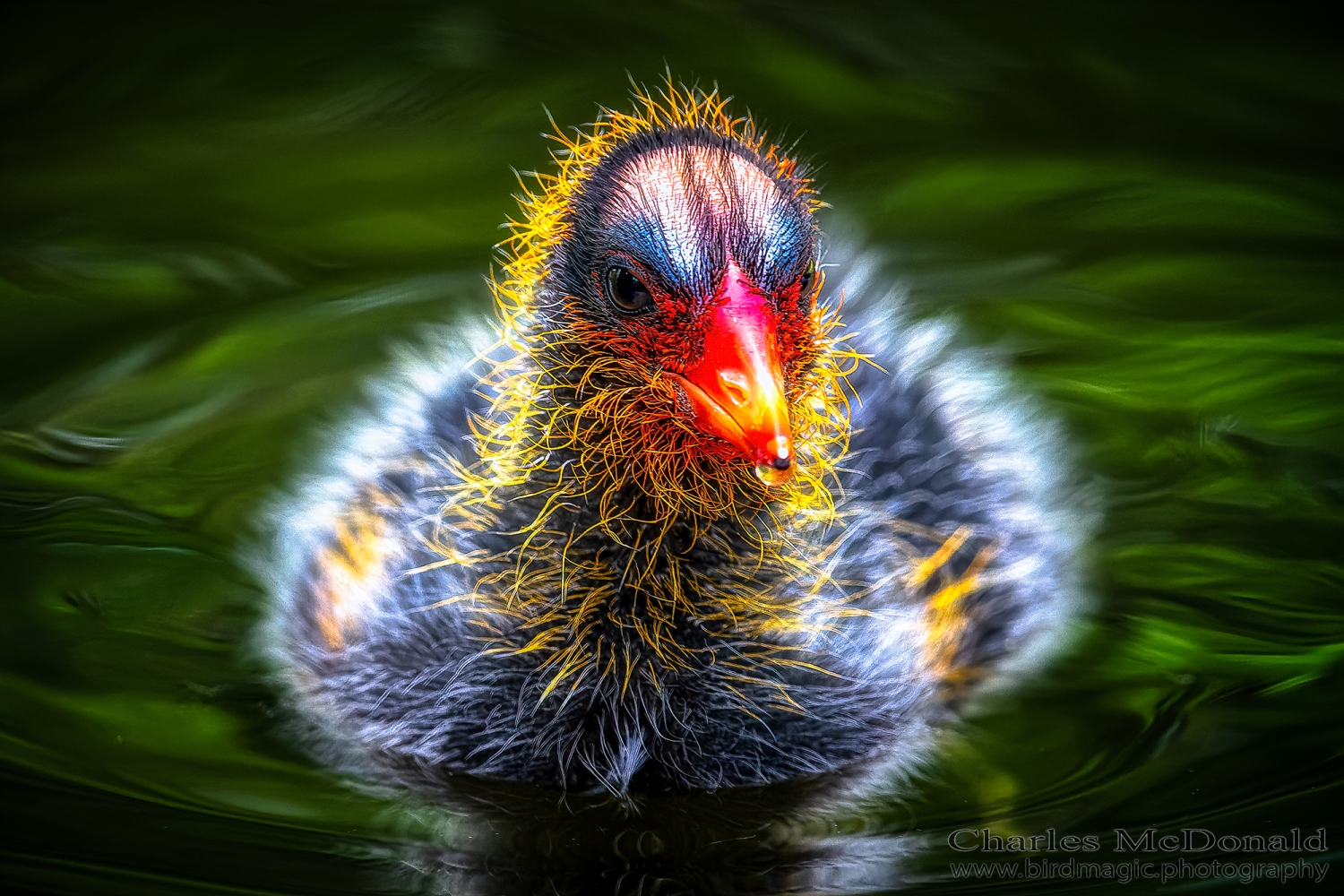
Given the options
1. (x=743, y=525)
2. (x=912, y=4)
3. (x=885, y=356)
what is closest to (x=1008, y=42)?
(x=912, y=4)

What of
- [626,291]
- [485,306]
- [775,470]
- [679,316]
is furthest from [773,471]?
[485,306]

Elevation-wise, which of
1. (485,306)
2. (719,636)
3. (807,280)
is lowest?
(719,636)

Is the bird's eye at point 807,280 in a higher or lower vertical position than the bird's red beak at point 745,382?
higher

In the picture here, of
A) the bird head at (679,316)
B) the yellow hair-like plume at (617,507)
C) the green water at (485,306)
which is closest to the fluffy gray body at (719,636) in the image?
the yellow hair-like plume at (617,507)

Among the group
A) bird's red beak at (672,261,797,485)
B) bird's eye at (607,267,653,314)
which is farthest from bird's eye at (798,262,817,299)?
bird's eye at (607,267,653,314)

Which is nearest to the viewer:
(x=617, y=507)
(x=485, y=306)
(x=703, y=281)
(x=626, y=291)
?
(x=703, y=281)

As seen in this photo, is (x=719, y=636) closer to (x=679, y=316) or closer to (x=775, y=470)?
(x=775, y=470)

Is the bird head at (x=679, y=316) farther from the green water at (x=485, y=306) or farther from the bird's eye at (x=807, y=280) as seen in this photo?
the green water at (x=485, y=306)
